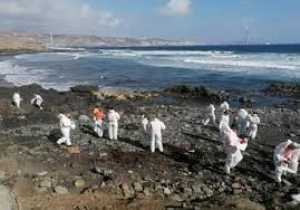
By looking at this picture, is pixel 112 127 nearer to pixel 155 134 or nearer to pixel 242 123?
pixel 155 134

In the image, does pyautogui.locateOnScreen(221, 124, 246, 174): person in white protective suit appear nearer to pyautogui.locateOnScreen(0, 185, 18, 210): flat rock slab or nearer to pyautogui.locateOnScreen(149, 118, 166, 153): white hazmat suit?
pyautogui.locateOnScreen(149, 118, 166, 153): white hazmat suit

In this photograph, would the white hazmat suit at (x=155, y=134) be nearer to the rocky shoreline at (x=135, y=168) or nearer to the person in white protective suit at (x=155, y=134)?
the person in white protective suit at (x=155, y=134)

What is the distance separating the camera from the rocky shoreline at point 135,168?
14680mm

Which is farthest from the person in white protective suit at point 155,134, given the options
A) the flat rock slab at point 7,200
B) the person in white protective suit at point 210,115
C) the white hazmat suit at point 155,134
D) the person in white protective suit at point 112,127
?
the flat rock slab at point 7,200

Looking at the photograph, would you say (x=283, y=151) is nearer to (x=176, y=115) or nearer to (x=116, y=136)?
(x=116, y=136)

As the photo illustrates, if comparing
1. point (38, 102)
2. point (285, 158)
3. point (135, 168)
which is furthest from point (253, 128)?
point (38, 102)

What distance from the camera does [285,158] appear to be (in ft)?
54.3

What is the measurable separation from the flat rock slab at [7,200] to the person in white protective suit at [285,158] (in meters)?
8.27

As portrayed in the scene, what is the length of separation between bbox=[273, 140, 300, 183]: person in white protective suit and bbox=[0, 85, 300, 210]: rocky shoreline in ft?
1.12

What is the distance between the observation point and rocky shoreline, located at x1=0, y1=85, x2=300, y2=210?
14.7m

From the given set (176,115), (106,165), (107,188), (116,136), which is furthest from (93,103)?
(107,188)

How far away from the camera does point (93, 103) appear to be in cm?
3434

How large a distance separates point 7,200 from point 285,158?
8.76 meters

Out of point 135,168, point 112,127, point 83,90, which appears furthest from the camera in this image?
point 83,90
